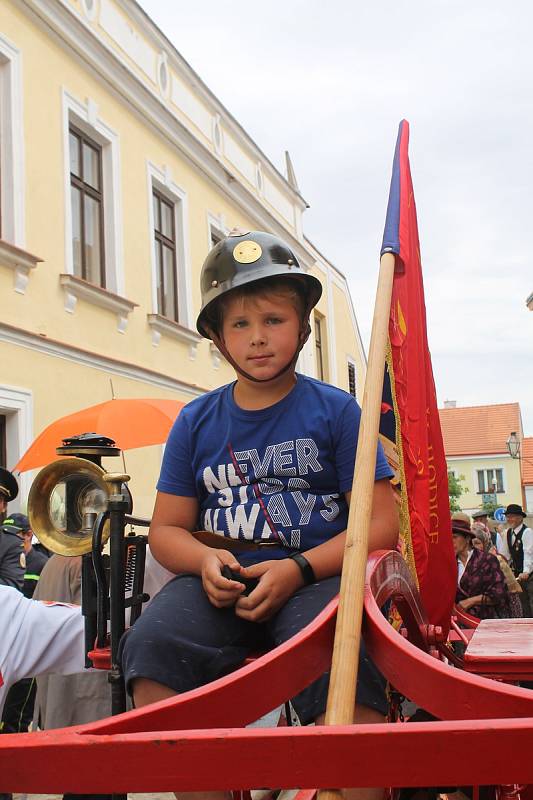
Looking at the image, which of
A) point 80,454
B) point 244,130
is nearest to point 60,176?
point 244,130

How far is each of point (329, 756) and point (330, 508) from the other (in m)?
1.04

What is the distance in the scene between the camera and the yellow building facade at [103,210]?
8.57 m

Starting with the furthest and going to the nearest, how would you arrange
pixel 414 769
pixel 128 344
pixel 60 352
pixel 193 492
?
pixel 128 344
pixel 60 352
pixel 193 492
pixel 414 769

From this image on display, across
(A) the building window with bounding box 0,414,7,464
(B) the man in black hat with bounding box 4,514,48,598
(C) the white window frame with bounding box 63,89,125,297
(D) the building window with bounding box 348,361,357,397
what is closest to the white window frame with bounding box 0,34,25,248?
(C) the white window frame with bounding box 63,89,125,297

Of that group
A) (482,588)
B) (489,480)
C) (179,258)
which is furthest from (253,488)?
(489,480)

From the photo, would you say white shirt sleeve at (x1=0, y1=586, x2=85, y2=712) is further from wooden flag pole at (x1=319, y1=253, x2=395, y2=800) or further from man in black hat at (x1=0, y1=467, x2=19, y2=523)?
man in black hat at (x1=0, y1=467, x2=19, y2=523)

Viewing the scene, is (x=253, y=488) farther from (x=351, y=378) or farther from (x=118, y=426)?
(x=351, y=378)

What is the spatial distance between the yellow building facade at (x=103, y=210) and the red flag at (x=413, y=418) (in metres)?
5.79

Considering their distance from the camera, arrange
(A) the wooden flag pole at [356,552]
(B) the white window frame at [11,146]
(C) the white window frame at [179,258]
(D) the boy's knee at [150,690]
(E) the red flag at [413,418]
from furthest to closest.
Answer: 1. (C) the white window frame at [179,258]
2. (B) the white window frame at [11,146]
3. (E) the red flag at [413,418]
4. (D) the boy's knee at [150,690]
5. (A) the wooden flag pole at [356,552]

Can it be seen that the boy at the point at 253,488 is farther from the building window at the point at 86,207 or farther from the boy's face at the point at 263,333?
the building window at the point at 86,207

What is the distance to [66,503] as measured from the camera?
243cm

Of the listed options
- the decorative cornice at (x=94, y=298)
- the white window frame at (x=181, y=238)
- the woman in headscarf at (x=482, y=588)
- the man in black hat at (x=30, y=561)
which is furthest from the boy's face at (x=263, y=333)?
the white window frame at (x=181, y=238)

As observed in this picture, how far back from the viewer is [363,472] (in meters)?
1.61

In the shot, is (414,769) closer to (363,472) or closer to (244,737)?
(244,737)
